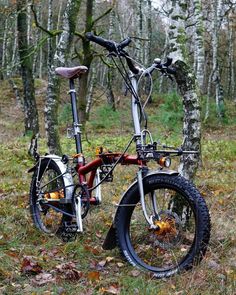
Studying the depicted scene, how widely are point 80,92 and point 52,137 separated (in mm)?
6363

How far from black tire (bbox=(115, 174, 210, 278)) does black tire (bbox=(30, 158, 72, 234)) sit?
115 cm

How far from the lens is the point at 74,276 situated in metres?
3.94

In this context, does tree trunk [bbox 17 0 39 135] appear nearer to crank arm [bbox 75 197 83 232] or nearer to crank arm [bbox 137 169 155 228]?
crank arm [bbox 75 197 83 232]

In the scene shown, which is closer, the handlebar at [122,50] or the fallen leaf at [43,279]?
the fallen leaf at [43,279]

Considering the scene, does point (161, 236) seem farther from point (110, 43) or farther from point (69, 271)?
point (110, 43)

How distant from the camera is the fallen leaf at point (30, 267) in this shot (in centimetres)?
402

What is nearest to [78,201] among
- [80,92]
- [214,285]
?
[214,285]

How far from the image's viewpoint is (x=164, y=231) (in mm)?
4055

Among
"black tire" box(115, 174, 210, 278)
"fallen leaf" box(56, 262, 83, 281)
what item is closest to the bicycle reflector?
"black tire" box(115, 174, 210, 278)

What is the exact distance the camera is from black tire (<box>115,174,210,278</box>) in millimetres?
3791

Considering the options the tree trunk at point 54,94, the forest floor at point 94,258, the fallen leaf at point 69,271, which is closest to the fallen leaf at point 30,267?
the forest floor at point 94,258

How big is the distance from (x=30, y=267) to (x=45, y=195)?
4.61 ft

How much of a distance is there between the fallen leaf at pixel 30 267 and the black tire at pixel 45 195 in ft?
3.50

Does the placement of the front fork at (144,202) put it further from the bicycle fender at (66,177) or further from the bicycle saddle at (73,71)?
the bicycle saddle at (73,71)
